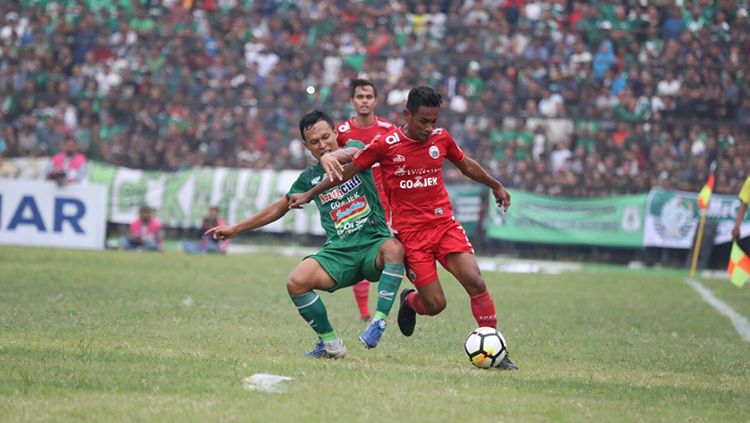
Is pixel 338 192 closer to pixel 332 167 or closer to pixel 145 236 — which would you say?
pixel 332 167

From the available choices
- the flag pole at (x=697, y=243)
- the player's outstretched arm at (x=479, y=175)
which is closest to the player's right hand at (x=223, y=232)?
the player's outstretched arm at (x=479, y=175)

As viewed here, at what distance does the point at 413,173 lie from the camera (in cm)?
920

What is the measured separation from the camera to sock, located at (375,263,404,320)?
9.16 metres

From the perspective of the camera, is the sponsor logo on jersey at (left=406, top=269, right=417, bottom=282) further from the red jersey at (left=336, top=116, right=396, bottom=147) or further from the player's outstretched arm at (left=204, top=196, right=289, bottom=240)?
the red jersey at (left=336, top=116, right=396, bottom=147)

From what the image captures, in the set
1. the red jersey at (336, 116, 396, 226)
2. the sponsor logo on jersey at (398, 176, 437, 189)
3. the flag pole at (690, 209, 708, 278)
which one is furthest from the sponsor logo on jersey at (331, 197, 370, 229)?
the flag pole at (690, 209, 708, 278)

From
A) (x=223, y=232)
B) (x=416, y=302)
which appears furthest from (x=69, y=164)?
(x=223, y=232)

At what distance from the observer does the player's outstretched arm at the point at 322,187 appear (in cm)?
887

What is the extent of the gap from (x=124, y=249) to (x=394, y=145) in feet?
51.7

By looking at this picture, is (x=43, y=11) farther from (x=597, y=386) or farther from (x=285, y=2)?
(x=597, y=386)

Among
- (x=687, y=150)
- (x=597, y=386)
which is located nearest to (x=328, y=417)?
(x=597, y=386)

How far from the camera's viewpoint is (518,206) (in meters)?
25.2

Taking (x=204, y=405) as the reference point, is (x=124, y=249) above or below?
below

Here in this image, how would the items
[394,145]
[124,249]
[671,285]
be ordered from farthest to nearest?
[124,249], [671,285], [394,145]

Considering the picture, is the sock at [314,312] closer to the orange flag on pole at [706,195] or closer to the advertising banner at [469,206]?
the orange flag on pole at [706,195]
